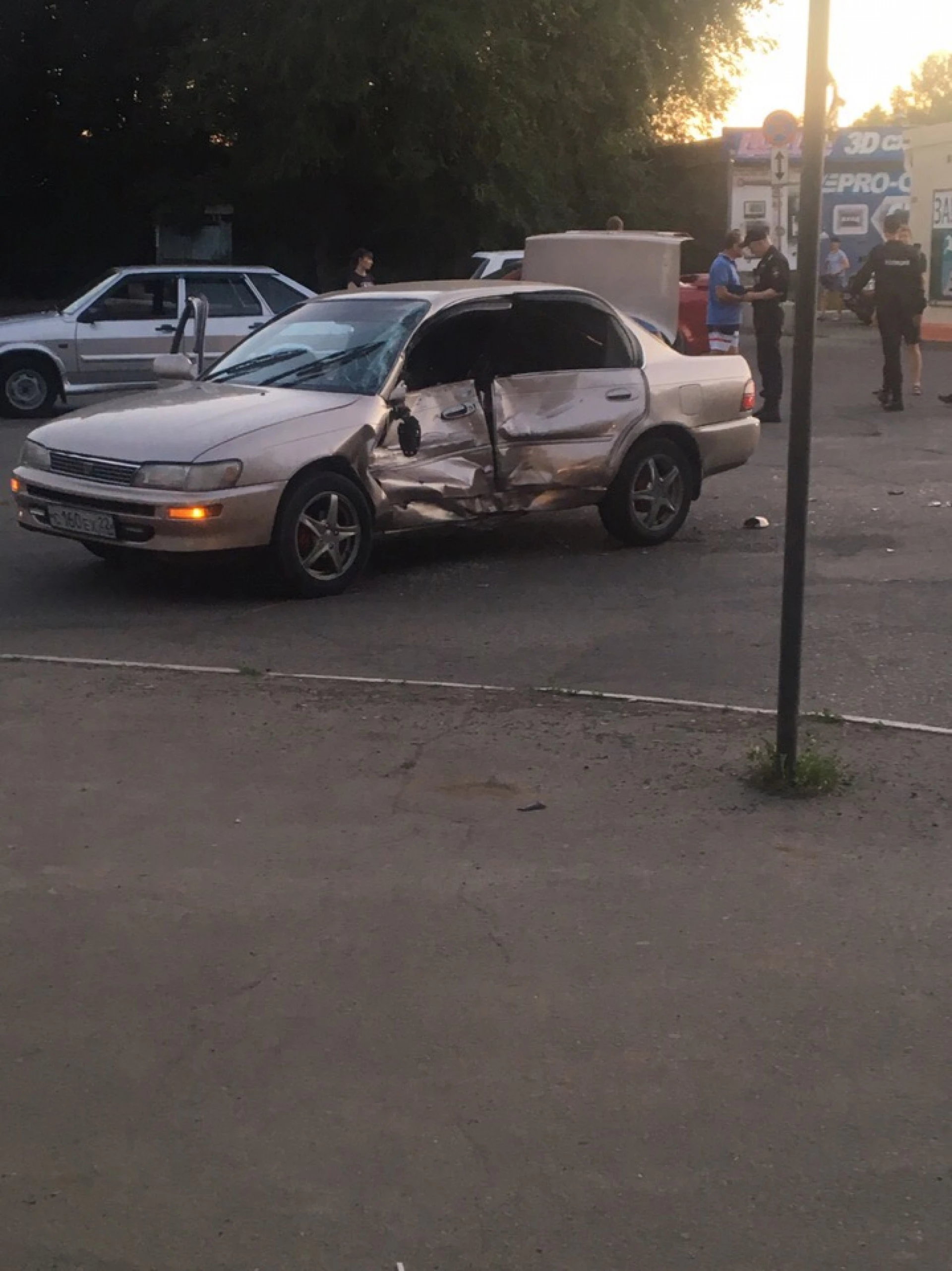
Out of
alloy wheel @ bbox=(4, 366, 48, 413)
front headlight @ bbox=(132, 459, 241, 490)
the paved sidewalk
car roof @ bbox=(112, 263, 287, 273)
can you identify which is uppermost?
car roof @ bbox=(112, 263, 287, 273)

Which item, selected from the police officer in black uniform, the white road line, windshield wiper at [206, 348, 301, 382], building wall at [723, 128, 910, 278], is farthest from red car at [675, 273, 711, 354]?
building wall at [723, 128, 910, 278]

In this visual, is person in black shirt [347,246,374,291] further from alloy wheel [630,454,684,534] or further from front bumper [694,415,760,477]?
alloy wheel [630,454,684,534]

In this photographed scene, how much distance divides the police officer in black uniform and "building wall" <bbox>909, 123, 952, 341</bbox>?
13241 mm

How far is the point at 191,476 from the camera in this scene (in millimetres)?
8680

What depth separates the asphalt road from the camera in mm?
7828

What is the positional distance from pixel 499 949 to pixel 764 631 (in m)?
4.08

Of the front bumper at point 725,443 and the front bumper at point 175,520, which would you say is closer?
the front bumper at point 175,520

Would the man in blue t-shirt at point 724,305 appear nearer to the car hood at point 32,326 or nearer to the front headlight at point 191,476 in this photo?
the car hood at point 32,326

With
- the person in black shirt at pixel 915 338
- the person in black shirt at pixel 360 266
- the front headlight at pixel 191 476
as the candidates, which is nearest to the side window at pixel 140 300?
the person in black shirt at pixel 360 266

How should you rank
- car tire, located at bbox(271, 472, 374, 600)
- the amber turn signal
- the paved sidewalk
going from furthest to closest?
car tire, located at bbox(271, 472, 374, 600) < the amber turn signal < the paved sidewalk

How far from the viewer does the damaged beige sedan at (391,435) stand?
8.84m

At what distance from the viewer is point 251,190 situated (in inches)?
1391

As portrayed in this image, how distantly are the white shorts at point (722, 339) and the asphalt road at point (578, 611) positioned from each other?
5.24 metres

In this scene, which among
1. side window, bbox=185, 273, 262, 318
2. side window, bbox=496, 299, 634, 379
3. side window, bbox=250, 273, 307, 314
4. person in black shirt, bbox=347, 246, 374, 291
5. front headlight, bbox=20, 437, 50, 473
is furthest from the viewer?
person in black shirt, bbox=347, 246, 374, 291
